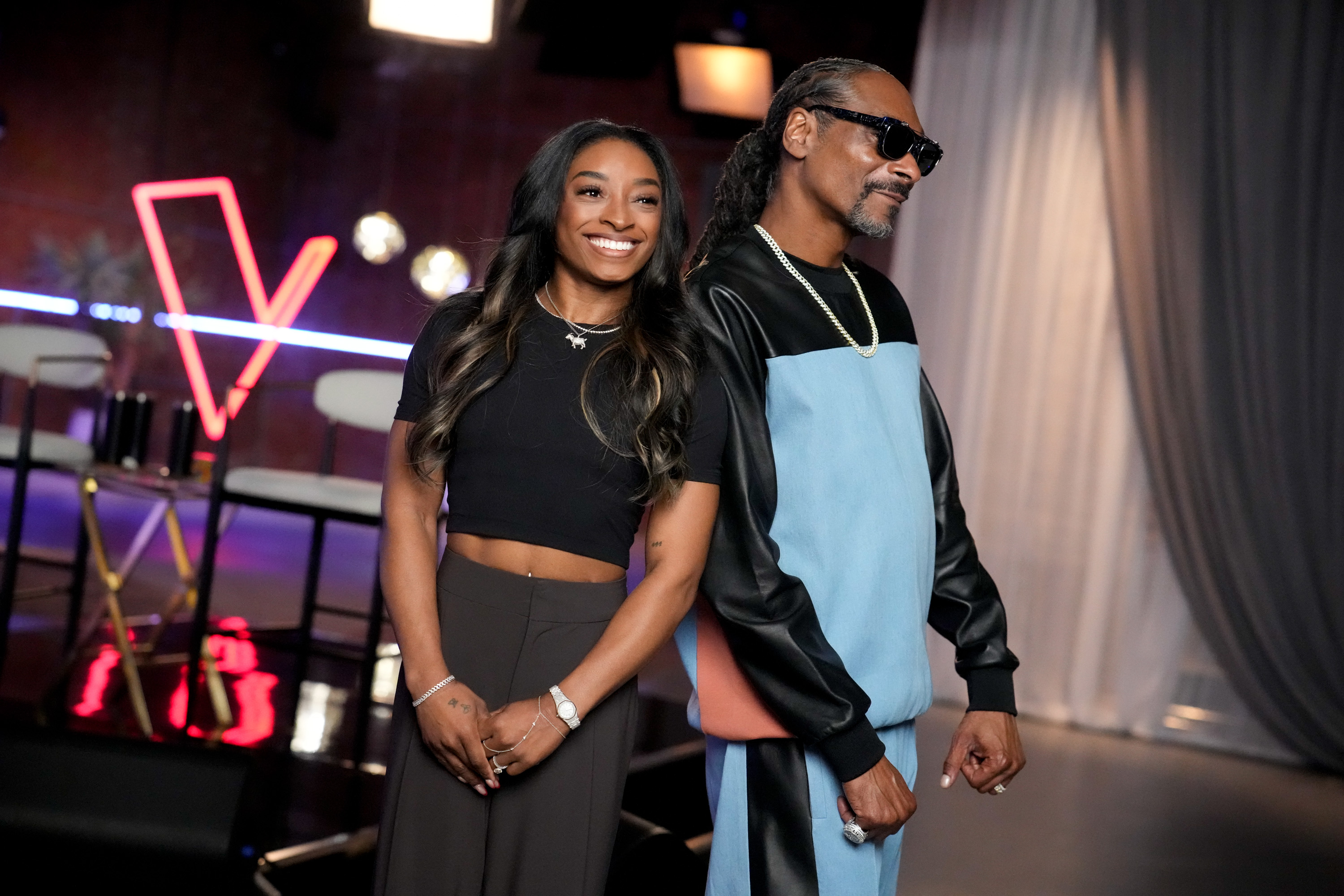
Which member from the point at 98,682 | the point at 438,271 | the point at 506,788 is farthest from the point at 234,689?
the point at 438,271

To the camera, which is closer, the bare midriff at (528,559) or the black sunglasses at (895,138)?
the bare midriff at (528,559)

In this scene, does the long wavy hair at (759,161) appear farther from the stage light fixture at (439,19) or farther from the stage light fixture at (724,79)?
the stage light fixture at (724,79)

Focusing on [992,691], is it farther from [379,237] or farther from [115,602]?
[379,237]

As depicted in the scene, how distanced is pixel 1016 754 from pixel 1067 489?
3.48 meters

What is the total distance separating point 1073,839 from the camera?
347 centimetres

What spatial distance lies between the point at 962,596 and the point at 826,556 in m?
0.29

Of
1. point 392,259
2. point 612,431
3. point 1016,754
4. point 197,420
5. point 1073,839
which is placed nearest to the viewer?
point 612,431

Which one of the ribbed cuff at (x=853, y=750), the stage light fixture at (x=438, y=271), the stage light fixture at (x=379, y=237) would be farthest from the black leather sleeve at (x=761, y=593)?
the stage light fixture at (x=379, y=237)

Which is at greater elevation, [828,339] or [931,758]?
[828,339]

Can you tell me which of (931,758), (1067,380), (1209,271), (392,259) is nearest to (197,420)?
(931,758)

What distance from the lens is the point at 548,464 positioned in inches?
57.8

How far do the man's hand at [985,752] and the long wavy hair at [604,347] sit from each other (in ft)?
1.76

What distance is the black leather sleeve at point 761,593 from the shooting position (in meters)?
1.41

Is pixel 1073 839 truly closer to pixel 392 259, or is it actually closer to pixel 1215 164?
pixel 1215 164
